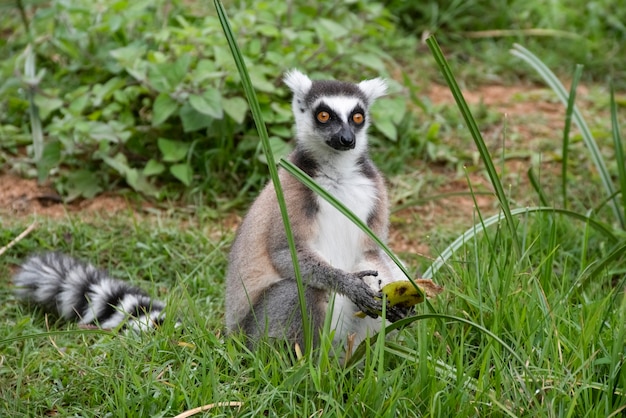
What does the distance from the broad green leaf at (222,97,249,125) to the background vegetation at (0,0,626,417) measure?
16 mm

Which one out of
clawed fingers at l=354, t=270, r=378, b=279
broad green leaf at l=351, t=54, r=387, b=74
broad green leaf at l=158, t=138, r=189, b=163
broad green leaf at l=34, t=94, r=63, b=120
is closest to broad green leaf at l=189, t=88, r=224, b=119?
broad green leaf at l=158, t=138, r=189, b=163

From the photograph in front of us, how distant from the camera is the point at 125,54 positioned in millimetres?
5473

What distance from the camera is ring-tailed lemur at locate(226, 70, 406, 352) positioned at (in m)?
3.44

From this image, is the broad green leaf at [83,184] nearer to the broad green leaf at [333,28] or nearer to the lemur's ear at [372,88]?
the broad green leaf at [333,28]

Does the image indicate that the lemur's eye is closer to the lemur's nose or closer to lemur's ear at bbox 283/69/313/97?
the lemur's nose

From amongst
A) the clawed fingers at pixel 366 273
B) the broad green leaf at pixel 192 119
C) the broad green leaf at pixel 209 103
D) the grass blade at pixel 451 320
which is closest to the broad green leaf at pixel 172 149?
the broad green leaf at pixel 192 119

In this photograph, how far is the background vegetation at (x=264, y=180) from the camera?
117 inches

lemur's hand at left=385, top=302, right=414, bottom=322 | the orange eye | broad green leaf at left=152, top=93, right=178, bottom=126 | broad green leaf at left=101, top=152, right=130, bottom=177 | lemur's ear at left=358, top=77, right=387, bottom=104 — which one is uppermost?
lemur's ear at left=358, top=77, right=387, bottom=104

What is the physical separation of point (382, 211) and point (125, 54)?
2.55 metres

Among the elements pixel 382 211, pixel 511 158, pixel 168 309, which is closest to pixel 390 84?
pixel 511 158

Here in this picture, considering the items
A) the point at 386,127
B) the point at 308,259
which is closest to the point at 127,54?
the point at 386,127

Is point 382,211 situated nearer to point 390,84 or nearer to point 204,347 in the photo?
point 204,347

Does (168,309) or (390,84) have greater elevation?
(390,84)

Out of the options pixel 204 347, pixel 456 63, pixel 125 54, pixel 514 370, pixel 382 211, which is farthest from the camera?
pixel 456 63
